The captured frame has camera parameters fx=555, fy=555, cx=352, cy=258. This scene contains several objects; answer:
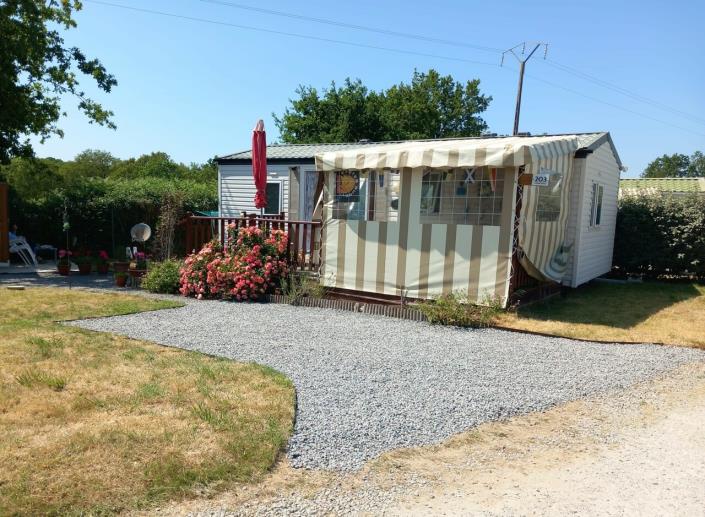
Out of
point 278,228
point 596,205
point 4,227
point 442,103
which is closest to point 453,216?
point 278,228

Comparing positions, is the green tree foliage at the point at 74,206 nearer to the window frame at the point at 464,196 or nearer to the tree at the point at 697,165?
the window frame at the point at 464,196

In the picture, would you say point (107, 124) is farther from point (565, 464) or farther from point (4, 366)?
point (565, 464)

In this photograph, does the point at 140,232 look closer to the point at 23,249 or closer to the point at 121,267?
the point at 121,267

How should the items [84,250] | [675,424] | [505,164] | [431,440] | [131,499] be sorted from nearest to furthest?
1. [131,499]
2. [431,440]
3. [675,424]
4. [505,164]
5. [84,250]

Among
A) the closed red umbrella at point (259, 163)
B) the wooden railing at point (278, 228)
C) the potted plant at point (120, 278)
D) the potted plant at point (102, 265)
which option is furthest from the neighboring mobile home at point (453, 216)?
the potted plant at point (102, 265)

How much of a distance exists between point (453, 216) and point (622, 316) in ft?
10.2

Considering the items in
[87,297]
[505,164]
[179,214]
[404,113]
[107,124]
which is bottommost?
[87,297]

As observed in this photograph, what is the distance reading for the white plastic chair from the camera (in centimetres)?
1359

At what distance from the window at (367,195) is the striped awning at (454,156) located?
1.07ft

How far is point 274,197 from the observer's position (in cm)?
1554

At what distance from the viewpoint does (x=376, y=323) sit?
25.5 feet

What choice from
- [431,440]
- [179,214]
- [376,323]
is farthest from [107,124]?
[431,440]

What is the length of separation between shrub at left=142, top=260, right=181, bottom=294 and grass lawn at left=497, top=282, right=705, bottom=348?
5.74m

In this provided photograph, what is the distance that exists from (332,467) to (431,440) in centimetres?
81
